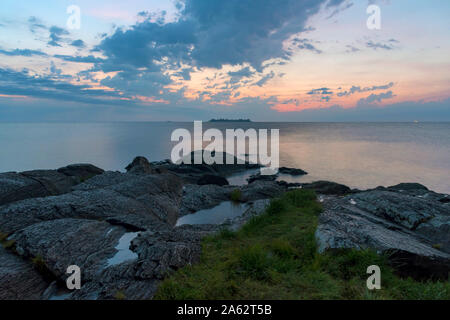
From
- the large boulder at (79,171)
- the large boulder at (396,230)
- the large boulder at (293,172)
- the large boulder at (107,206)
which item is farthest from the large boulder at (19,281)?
the large boulder at (293,172)

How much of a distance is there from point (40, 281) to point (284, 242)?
710 centimetres

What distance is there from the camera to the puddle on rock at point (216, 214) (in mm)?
15395

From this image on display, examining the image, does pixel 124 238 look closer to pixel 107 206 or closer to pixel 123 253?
pixel 123 253

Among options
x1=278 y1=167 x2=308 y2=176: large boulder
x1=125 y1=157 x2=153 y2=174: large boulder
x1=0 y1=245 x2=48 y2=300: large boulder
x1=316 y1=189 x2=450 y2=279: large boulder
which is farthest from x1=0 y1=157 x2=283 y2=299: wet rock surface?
x1=278 y1=167 x2=308 y2=176: large boulder

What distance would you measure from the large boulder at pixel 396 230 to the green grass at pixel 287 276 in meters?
0.40

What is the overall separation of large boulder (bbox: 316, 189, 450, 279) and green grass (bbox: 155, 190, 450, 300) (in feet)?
1.31

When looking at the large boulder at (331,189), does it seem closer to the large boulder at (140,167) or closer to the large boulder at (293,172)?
the large boulder at (140,167)

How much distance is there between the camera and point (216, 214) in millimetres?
17156

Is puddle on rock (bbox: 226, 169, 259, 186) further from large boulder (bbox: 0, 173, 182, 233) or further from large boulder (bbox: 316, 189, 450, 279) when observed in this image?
large boulder (bbox: 316, 189, 450, 279)

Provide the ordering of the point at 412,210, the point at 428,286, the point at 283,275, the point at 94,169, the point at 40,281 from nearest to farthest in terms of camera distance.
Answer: the point at 428,286, the point at 283,275, the point at 40,281, the point at 412,210, the point at 94,169

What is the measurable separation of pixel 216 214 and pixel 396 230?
1087cm

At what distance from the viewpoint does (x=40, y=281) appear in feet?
20.7
